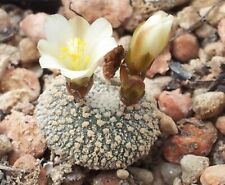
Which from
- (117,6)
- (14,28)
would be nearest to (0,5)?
(14,28)

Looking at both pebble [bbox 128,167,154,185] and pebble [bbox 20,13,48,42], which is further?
pebble [bbox 20,13,48,42]

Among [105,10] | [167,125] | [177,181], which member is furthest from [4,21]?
[177,181]

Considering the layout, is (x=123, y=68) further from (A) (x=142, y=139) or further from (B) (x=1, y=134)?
(B) (x=1, y=134)

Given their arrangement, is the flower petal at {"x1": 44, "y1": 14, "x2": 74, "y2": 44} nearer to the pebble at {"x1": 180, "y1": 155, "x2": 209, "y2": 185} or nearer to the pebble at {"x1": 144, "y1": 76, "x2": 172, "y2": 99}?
the pebble at {"x1": 144, "y1": 76, "x2": 172, "y2": 99}

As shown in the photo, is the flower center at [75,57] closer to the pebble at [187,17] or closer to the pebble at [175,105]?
the pebble at [175,105]

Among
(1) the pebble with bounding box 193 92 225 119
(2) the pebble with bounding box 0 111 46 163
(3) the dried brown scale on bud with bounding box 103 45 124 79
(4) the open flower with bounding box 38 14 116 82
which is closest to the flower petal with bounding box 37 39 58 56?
(4) the open flower with bounding box 38 14 116 82

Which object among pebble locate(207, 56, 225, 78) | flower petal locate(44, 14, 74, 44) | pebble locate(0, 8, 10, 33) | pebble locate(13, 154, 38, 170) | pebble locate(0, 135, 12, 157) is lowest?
pebble locate(13, 154, 38, 170)

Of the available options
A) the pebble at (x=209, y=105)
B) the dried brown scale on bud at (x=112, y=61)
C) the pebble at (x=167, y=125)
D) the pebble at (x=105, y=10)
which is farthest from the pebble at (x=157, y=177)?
the pebble at (x=105, y=10)
